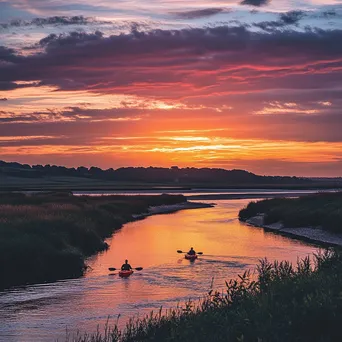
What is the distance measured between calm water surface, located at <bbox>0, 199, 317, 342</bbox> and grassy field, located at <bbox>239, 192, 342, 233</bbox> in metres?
5.81

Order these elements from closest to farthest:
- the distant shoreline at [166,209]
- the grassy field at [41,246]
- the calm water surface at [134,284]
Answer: the calm water surface at [134,284] < the grassy field at [41,246] < the distant shoreline at [166,209]

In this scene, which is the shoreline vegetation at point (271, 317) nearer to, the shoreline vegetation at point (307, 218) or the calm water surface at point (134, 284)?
the calm water surface at point (134, 284)

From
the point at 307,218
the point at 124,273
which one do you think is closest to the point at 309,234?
the point at 307,218

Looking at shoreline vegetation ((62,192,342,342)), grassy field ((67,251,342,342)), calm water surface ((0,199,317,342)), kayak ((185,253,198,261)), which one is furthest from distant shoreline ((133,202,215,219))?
grassy field ((67,251,342,342))

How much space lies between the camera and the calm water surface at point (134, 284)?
23.4m

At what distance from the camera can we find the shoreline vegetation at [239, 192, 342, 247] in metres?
55.2

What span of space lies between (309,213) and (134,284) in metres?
37.6

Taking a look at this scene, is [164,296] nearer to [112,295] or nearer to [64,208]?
[112,295]

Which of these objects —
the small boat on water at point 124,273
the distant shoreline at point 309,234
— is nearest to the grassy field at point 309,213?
the distant shoreline at point 309,234

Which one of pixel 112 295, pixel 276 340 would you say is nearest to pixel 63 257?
pixel 112 295

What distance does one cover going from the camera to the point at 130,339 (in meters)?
16.7

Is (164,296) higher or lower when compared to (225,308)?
lower

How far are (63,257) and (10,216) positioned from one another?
13068mm

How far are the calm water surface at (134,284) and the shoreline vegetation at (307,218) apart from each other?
11.0ft
